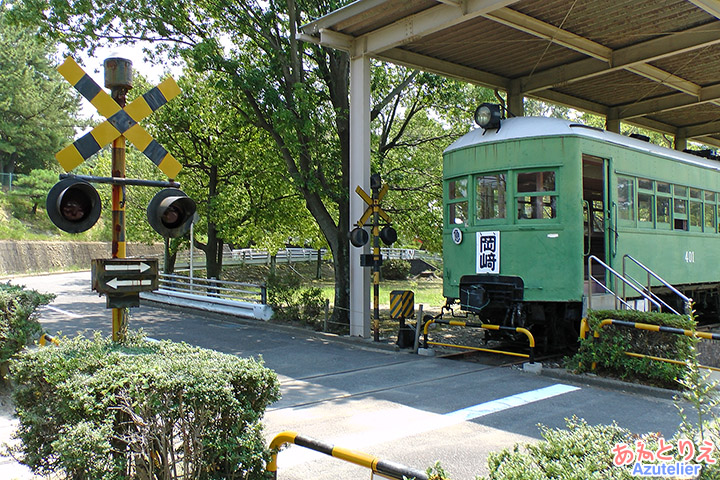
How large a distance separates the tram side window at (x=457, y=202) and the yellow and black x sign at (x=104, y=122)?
7.30 metres

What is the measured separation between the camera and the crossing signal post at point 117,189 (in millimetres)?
4891

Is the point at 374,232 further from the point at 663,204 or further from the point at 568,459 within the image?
the point at 568,459

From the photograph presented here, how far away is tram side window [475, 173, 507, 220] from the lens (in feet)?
36.3

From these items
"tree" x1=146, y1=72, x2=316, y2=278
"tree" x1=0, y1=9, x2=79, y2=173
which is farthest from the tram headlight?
"tree" x1=0, y1=9, x2=79, y2=173

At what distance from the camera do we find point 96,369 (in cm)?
432

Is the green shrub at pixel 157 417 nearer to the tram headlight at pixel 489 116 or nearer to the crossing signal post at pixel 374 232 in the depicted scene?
the tram headlight at pixel 489 116

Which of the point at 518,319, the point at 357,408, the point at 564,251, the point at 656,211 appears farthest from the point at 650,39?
the point at 357,408

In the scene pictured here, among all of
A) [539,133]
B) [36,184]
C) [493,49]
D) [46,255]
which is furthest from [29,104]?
[539,133]

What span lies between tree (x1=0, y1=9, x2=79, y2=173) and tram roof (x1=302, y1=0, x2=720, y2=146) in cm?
3374

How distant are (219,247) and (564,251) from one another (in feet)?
56.4

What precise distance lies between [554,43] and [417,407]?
397 inches

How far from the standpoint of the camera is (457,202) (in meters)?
11.9

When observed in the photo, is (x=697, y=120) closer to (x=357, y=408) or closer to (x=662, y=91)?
(x=662, y=91)

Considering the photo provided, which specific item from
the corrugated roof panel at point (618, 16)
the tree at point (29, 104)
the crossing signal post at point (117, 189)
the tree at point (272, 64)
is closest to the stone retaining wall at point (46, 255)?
the tree at point (29, 104)
